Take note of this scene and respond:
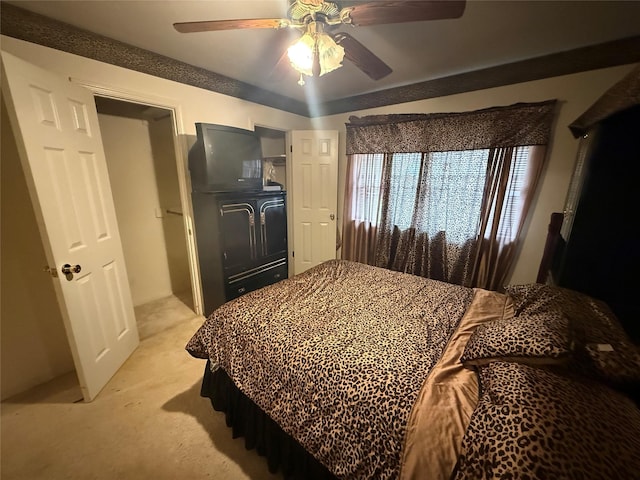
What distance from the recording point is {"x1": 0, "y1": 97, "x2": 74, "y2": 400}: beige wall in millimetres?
1605

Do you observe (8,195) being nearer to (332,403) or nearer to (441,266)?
(332,403)

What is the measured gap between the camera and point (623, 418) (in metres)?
0.72

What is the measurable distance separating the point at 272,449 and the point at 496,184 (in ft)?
8.94

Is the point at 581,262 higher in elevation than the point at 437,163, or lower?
lower

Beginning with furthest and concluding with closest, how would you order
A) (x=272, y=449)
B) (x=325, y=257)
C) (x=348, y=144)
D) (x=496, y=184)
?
(x=325, y=257) < (x=348, y=144) < (x=496, y=184) < (x=272, y=449)

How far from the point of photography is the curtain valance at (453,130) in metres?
2.12

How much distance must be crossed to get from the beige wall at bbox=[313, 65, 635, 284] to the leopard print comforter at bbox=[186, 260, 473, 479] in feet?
3.53

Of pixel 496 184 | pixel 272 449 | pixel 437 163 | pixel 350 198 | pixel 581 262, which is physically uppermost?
pixel 437 163

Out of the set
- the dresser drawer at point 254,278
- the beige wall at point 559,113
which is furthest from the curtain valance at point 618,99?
the dresser drawer at point 254,278

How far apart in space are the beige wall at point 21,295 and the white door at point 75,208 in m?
0.36

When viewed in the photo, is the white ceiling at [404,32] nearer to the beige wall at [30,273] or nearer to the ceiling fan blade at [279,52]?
the ceiling fan blade at [279,52]

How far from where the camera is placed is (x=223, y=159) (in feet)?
7.77

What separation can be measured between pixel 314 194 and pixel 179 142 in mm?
1666

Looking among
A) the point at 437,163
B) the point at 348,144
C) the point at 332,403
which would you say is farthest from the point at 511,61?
the point at 332,403
